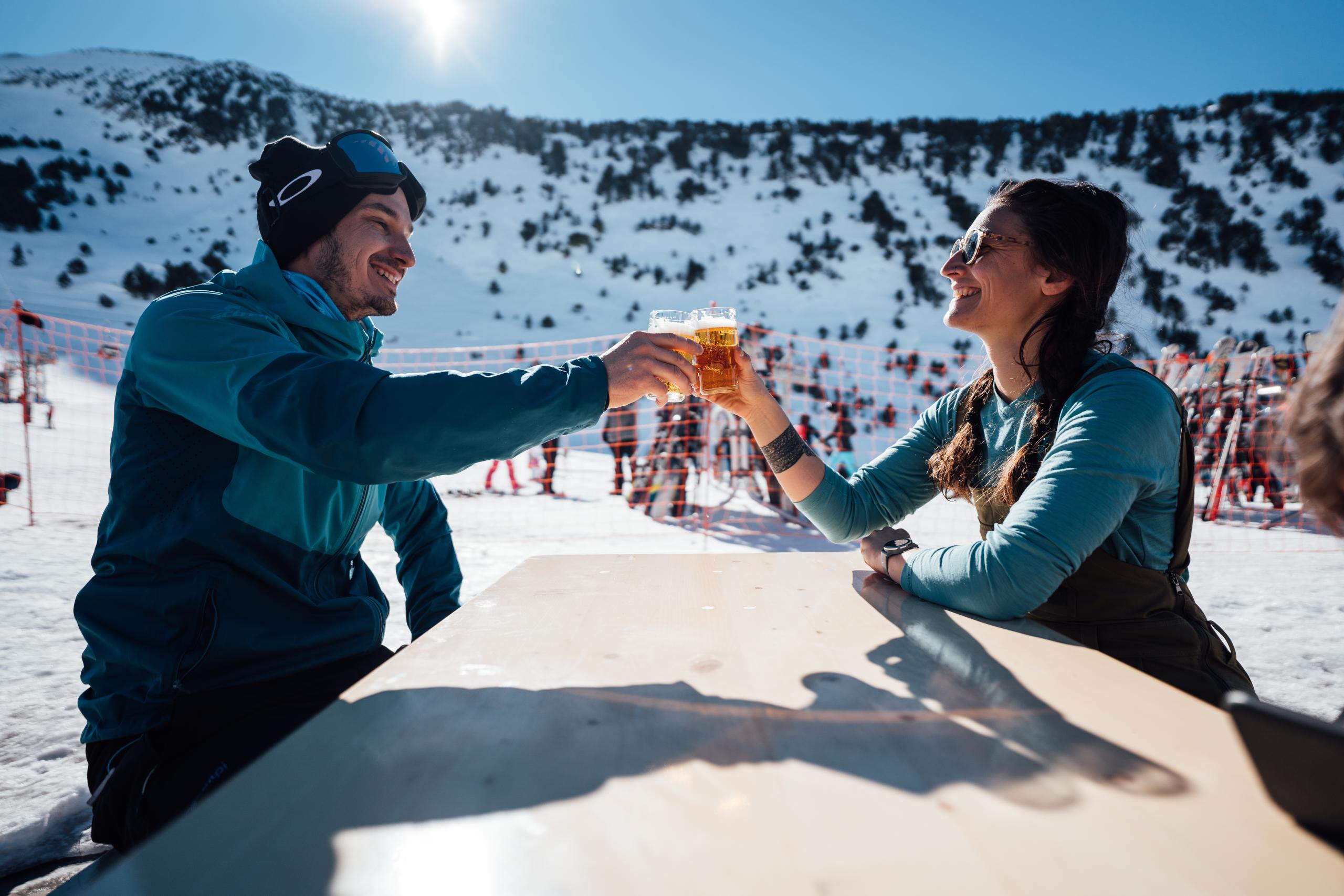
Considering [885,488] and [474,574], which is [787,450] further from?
[474,574]

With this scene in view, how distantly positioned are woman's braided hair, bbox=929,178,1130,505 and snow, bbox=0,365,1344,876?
6.91 feet

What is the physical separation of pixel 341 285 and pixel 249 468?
739 mm

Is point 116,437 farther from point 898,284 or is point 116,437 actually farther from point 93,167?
point 93,167

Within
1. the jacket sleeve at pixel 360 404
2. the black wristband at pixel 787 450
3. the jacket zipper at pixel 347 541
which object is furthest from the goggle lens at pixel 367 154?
the black wristband at pixel 787 450

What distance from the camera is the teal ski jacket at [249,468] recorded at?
1.14 meters

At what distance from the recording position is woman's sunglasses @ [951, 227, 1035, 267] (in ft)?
6.15

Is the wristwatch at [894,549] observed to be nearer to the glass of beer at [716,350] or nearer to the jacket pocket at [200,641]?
the glass of beer at [716,350]

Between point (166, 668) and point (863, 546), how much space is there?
146cm

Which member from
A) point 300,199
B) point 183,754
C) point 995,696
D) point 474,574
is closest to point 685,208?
point 474,574

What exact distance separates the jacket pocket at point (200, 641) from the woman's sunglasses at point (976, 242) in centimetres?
193

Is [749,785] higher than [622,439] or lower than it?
higher

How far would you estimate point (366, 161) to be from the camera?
6.41 feet

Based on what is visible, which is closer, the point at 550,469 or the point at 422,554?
the point at 422,554

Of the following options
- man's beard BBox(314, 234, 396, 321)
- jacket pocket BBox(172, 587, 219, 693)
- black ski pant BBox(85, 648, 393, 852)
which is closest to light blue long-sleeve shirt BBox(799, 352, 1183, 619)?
black ski pant BBox(85, 648, 393, 852)
